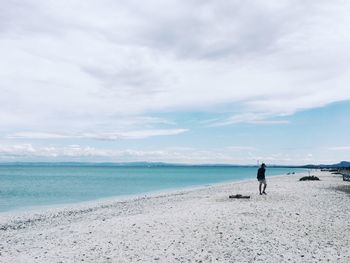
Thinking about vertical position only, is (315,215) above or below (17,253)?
above

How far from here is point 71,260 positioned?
514 inches

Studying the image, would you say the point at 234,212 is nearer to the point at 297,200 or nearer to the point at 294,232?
the point at 294,232

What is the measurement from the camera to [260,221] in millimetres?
Result: 17656

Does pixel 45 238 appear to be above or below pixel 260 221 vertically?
below

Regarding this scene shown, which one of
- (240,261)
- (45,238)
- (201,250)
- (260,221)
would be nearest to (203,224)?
(260,221)

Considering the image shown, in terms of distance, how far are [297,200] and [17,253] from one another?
18.5 m

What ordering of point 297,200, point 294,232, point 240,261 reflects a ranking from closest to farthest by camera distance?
point 240,261 < point 294,232 < point 297,200

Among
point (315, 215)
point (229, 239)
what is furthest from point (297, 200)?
point (229, 239)

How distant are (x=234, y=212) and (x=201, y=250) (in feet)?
23.9

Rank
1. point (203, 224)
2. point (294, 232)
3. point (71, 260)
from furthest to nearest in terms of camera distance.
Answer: point (203, 224), point (294, 232), point (71, 260)

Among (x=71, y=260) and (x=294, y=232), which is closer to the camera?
(x=71, y=260)

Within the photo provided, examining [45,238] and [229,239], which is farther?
[45,238]

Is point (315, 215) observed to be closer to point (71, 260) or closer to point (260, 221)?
point (260, 221)

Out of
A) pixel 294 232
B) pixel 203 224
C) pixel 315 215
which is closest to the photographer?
pixel 294 232
